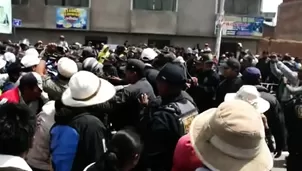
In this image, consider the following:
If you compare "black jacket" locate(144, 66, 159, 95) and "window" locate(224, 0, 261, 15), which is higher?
"window" locate(224, 0, 261, 15)

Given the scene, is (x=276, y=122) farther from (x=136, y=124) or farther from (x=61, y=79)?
(x=61, y=79)

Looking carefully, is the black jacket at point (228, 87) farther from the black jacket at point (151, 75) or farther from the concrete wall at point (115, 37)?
the concrete wall at point (115, 37)

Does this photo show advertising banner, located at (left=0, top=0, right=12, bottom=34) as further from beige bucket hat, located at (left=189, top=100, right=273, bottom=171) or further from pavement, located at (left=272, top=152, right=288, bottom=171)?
beige bucket hat, located at (left=189, top=100, right=273, bottom=171)

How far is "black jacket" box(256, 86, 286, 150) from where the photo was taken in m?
5.84

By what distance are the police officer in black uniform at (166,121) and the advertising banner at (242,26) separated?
1075 inches

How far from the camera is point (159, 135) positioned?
3791 mm

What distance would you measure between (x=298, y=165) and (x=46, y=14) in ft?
84.0

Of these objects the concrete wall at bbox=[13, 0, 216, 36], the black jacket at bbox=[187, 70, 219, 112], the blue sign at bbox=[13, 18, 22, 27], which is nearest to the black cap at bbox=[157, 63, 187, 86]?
the black jacket at bbox=[187, 70, 219, 112]

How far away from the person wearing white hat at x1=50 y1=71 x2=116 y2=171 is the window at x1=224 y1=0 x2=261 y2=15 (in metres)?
Result: 28.8

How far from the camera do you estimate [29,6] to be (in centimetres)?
2947

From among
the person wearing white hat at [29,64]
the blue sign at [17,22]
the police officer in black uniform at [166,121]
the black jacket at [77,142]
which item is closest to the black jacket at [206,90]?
the person wearing white hat at [29,64]

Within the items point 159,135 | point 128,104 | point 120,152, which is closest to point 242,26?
point 128,104

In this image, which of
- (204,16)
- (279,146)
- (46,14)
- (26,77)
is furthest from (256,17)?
(26,77)

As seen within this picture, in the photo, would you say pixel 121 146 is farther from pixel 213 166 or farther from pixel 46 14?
pixel 46 14
